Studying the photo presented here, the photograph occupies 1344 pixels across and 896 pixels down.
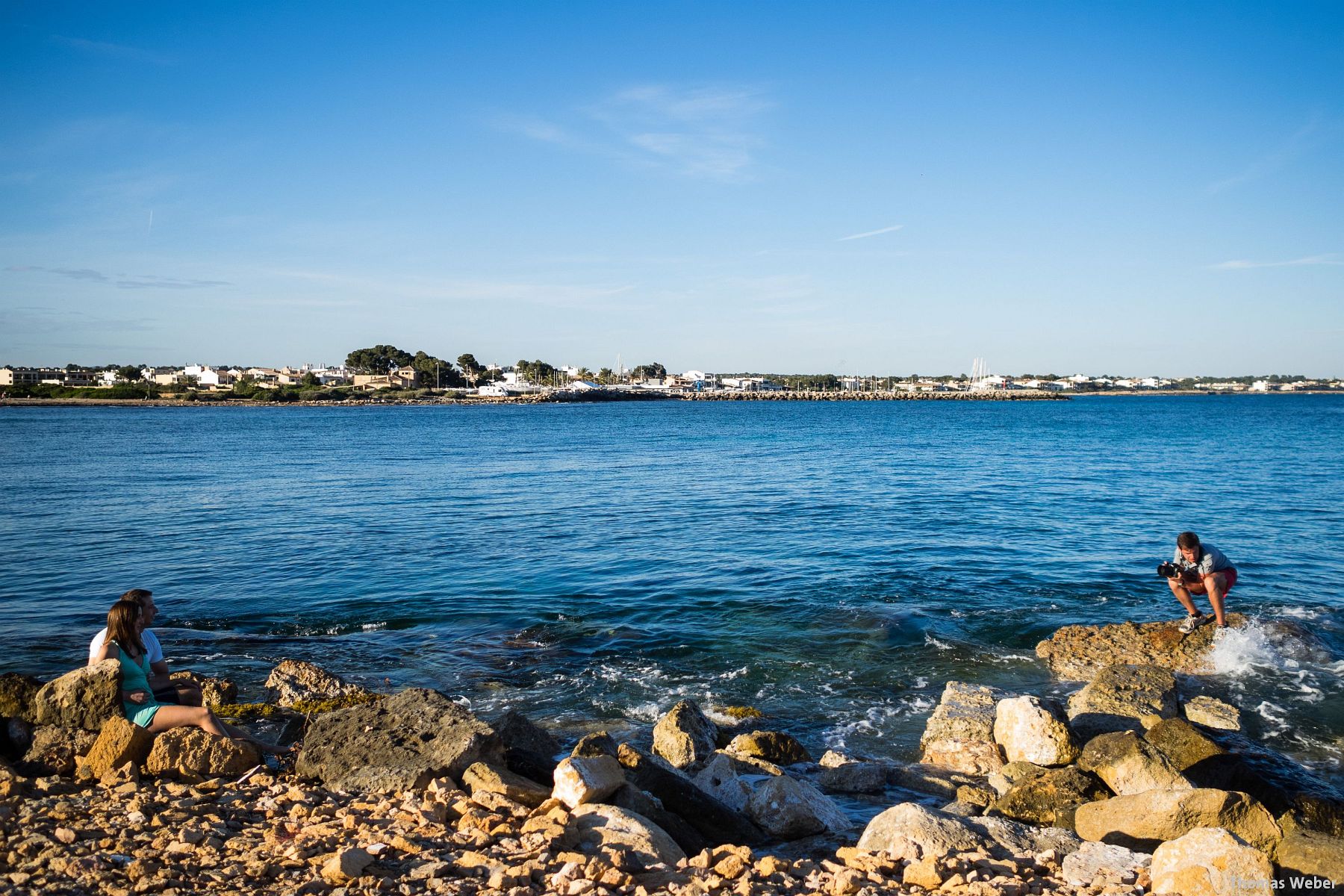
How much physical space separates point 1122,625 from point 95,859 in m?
15.0

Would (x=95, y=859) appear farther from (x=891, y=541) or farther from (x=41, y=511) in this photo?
(x=41, y=511)

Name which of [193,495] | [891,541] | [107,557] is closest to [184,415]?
[193,495]

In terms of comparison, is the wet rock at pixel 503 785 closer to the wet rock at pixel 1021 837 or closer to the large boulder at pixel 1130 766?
the wet rock at pixel 1021 837

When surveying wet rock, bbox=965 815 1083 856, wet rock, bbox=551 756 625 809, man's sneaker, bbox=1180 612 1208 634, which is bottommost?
wet rock, bbox=965 815 1083 856

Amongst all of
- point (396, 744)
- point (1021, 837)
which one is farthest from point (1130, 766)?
point (396, 744)

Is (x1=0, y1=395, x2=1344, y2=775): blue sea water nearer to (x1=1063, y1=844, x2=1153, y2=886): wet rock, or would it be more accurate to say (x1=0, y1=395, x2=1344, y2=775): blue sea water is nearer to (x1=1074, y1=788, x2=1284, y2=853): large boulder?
(x1=1074, y1=788, x2=1284, y2=853): large boulder

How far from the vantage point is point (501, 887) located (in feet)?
19.9

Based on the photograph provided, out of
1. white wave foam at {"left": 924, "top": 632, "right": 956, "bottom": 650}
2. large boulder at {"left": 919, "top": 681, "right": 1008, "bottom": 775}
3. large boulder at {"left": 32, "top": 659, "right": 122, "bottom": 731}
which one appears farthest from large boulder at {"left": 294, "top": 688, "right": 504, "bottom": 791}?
white wave foam at {"left": 924, "top": 632, "right": 956, "bottom": 650}

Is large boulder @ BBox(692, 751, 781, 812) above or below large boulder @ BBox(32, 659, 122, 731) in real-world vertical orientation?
below

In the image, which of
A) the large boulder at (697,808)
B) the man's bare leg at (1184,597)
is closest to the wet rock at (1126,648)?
the man's bare leg at (1184,597)

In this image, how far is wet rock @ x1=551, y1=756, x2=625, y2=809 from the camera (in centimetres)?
755

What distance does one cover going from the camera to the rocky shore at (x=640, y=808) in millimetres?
6355

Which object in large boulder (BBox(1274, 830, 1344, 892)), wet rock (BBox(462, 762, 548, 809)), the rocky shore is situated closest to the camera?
the rocky shore

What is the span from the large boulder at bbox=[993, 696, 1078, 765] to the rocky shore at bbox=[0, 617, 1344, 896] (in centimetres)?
3
